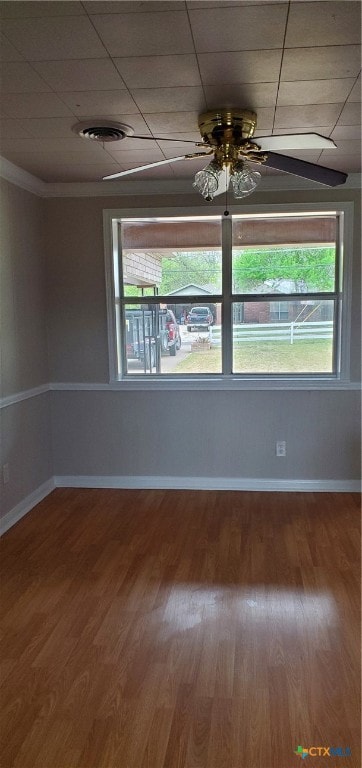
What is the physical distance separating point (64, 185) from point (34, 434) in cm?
198

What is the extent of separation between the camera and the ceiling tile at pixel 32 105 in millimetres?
2328

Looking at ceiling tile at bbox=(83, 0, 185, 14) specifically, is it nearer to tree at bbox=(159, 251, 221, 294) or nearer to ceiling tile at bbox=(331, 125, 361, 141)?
ceiling tile at bbox=(331, 125, 361, 141)

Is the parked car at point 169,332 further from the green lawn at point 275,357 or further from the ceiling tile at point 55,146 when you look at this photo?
the ceiling tile at point 55,146

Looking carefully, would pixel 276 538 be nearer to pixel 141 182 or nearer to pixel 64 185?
pixel 141 182

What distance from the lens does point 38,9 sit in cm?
166

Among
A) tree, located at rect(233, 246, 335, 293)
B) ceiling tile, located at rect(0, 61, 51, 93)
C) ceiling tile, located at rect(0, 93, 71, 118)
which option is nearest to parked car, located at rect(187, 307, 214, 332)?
tree, located at rect(233, 246, 335, 293)

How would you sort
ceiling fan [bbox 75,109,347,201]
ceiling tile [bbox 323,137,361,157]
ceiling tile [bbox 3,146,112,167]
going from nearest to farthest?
ceiling fan [bbox 75,109,347,201], ceiling tile [bbox 323,137,361,157], ceiling tile [bbox 3,146,112,167]

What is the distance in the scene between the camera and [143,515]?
148 inches

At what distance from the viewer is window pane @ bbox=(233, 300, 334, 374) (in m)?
4.10

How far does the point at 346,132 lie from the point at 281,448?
2.35 meters

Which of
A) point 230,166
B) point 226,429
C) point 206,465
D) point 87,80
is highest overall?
point 87,80

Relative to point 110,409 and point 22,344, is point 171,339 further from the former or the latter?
point 22,344

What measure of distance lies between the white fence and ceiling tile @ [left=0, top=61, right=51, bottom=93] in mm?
2315

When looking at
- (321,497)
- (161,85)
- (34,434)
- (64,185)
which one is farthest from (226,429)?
(161,85)
